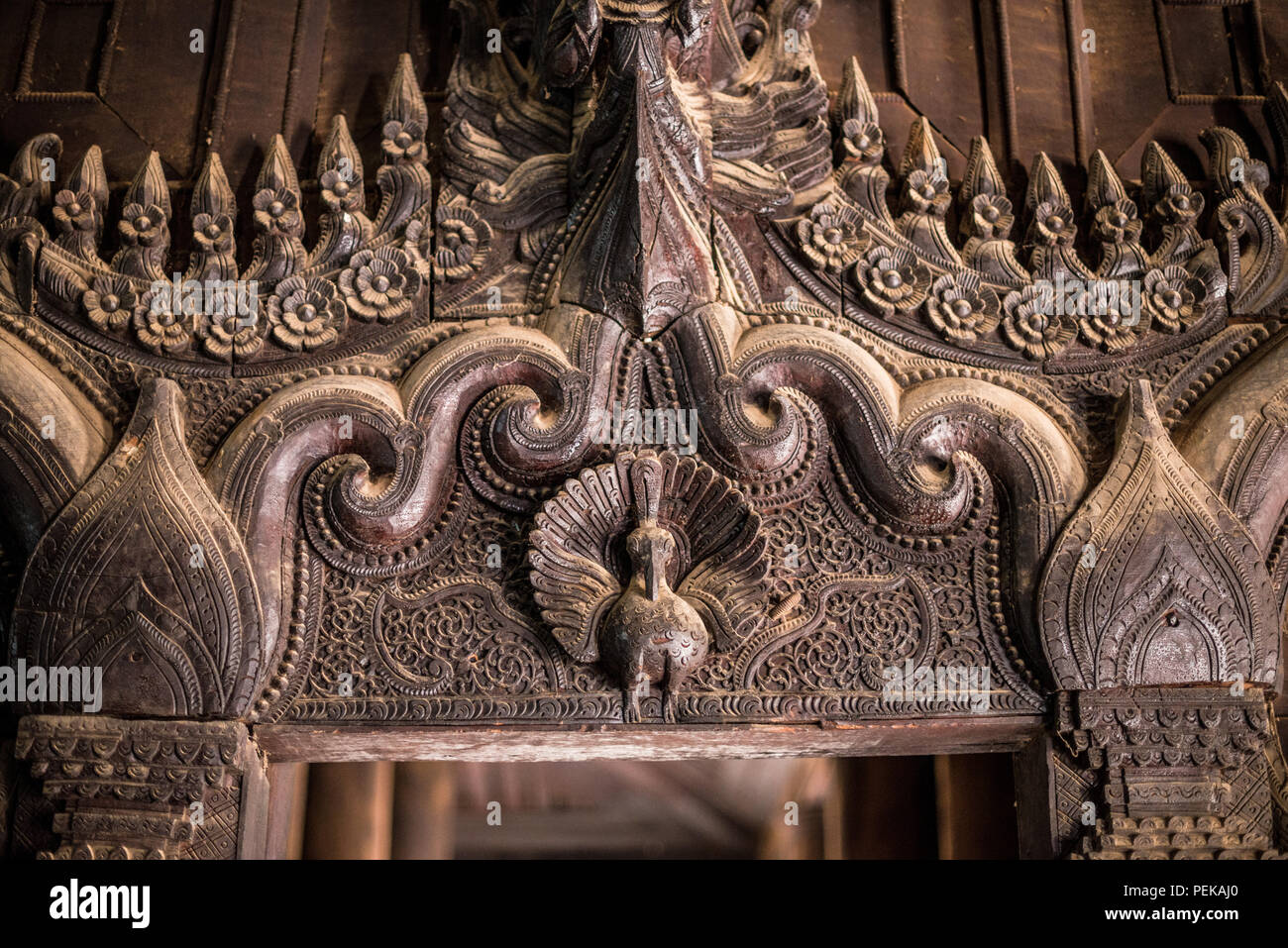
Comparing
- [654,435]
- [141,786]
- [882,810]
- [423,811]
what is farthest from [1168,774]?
[423,811]

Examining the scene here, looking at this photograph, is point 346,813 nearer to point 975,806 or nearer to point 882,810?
point 882,810

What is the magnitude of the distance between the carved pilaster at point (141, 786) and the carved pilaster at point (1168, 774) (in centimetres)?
217

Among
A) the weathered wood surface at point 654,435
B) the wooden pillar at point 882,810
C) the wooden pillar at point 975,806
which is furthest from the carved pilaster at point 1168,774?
the wooden pillar at point 882,810

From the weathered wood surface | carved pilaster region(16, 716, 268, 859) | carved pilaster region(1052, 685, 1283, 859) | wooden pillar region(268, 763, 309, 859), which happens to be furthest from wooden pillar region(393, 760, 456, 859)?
carved pilaster region(1052, 685, 1283, 859)

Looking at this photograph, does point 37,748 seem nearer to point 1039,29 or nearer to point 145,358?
point 145,358

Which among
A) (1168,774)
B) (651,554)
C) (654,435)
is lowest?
(1168,774)

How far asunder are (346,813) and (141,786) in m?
2.18

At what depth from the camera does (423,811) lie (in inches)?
234

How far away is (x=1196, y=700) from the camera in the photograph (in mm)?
3520

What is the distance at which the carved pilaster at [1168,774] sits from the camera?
343cm

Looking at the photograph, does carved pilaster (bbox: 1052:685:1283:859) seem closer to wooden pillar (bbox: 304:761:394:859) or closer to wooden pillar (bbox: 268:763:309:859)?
wooden pillar (bbox: 268:763:309:859)
